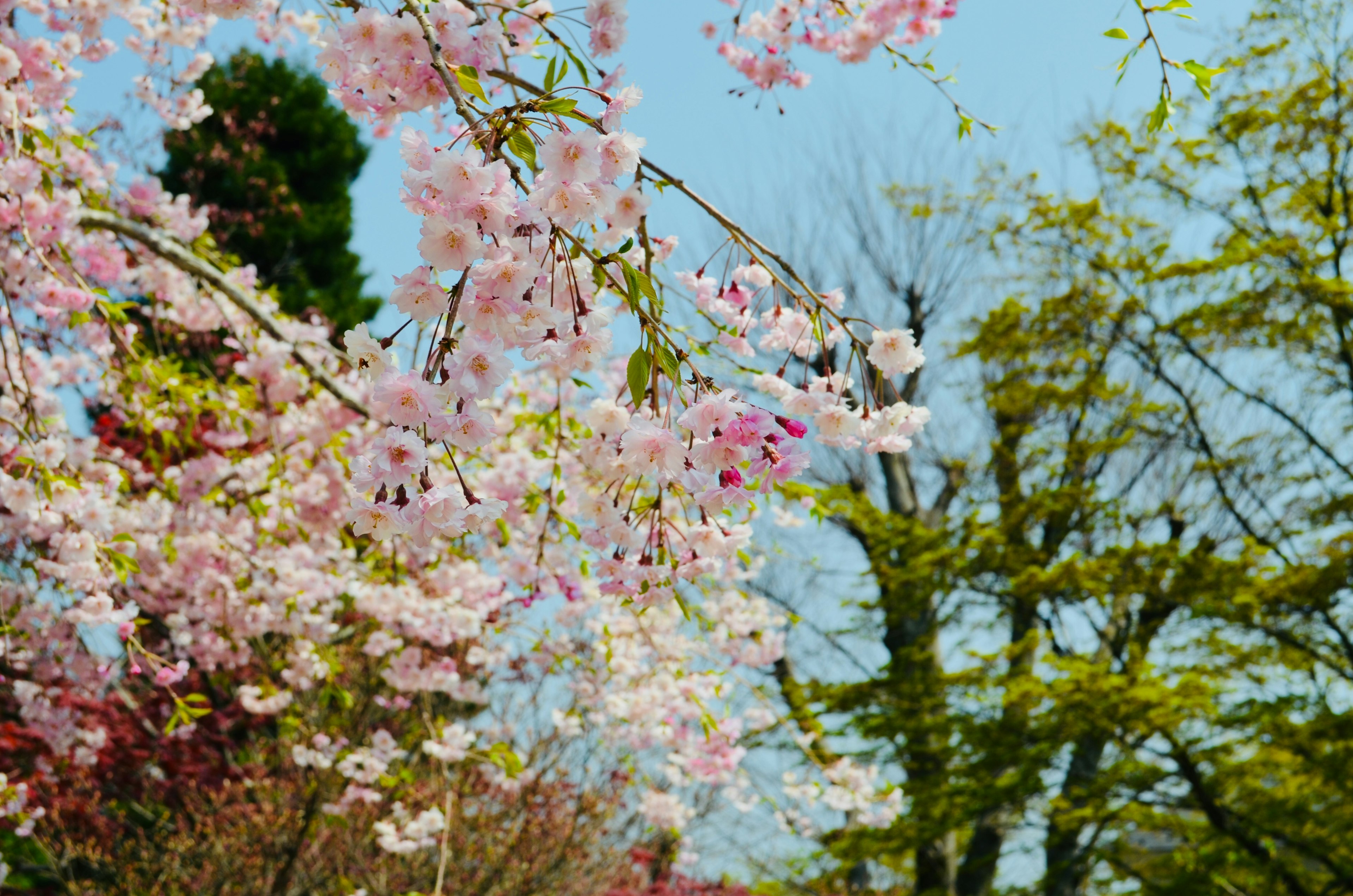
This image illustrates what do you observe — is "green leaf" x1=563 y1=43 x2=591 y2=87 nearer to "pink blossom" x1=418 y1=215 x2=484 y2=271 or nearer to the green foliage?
"pink blossom" x1=418 y1=215 x2=484 y2=271

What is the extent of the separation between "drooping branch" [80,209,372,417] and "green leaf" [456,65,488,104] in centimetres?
255

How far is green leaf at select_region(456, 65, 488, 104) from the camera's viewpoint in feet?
4.30

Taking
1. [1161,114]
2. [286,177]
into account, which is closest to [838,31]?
[1161,114]

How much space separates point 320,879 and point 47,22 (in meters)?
4.31

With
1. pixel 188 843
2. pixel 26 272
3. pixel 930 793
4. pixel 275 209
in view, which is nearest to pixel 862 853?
pixel 930 793

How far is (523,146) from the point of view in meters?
1.25

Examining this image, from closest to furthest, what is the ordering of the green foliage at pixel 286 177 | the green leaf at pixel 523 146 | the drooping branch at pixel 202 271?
the green leaf at pixel 523 146, the drooping branch at pixel 202 271, the green foliage at pixel 286 177

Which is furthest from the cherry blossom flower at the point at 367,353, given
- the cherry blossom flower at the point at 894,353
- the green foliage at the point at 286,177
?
the green foliage at the point at 286,177

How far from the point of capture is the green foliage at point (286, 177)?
1050 centimetres

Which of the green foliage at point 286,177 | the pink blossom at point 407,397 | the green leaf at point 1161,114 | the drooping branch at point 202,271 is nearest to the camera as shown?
the pink blossom at point 407,397

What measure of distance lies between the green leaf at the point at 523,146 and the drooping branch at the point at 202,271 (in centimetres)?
266

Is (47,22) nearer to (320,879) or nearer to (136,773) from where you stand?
(320,879)

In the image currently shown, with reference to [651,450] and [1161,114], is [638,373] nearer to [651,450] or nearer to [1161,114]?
[651,450]

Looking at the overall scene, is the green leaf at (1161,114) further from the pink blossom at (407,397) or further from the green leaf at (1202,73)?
the pink blossom at (407,397)
